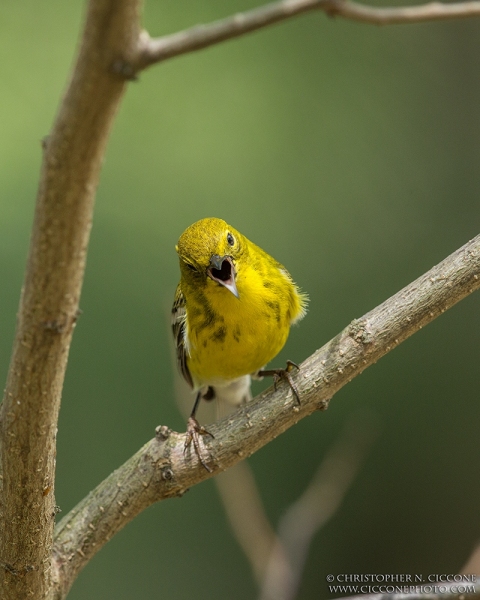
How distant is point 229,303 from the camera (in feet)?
11.3

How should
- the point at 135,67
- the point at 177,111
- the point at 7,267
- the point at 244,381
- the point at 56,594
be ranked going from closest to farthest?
the point at 135,67
the point at 56,594
the point at 244,381
the point at 7,267
the point at 177,111

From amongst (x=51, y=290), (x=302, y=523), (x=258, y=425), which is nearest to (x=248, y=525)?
(x=302, y=523)

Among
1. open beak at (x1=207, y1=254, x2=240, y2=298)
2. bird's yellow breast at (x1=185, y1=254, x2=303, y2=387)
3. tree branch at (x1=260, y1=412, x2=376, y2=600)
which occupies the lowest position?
tree branch at (x1=260, y1=412, x2=376, y2=600)

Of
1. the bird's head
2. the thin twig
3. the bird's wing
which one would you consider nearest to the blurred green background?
the bird's wing

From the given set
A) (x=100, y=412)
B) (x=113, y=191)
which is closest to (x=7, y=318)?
(x=100, y=412)

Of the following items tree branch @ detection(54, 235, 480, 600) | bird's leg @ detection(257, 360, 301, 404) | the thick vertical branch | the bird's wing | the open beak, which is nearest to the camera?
the thick vertical branch

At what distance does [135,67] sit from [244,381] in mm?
3165

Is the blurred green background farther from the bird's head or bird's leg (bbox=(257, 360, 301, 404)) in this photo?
bird's leg (bbox=(257, 360, 301, 404))

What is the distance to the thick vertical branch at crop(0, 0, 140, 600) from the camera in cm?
141

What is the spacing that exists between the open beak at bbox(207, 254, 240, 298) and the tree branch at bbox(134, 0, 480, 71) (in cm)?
203

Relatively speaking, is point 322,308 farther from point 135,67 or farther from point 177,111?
point 135,67

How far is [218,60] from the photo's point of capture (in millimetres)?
7383

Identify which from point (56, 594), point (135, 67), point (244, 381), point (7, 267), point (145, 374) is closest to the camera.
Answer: point (135, 67)

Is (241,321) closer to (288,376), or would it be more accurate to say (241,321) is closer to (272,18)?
(288,376)
